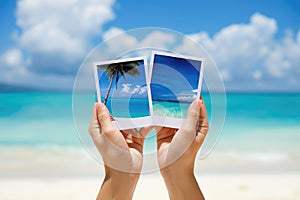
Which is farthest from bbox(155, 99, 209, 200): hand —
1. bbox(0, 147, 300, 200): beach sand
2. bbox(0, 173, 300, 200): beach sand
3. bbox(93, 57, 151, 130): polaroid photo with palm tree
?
bbox(0, 173, 300, 200): beach sand

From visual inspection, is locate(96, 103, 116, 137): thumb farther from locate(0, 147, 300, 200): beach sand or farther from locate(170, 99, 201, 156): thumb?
locate(0, 147, 300, 200): beach sand

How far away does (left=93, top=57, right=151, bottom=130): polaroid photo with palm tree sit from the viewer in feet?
4.07

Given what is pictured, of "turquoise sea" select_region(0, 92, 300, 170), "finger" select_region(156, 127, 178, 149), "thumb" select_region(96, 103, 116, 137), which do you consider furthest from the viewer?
"turquoise sea" select_region(0, 92, 300, 170)

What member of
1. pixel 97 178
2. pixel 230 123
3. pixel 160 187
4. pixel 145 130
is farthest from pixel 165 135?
pixel 230 123

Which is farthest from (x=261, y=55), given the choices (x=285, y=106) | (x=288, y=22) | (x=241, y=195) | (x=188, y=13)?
(x=241, y=195)

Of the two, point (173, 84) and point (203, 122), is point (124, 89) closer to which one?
point (173, 84)

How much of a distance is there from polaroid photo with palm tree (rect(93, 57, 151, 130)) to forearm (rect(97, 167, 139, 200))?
0.15 metres

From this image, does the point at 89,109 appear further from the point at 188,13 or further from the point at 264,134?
the point at 188,13

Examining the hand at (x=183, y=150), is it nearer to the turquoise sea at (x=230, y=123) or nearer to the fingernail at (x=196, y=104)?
the fingernail at (x=196, y=104)

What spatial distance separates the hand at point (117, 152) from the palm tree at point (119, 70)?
0.09 m

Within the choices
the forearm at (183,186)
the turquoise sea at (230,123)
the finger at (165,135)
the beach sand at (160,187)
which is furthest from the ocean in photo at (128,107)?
the turquoise sea at (230,123)

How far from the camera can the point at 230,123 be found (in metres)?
5.36

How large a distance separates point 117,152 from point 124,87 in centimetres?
20

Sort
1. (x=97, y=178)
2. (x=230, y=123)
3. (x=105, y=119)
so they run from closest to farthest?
(x=105, y=119)
(x=97, y=178)
(x=230, y=123)
